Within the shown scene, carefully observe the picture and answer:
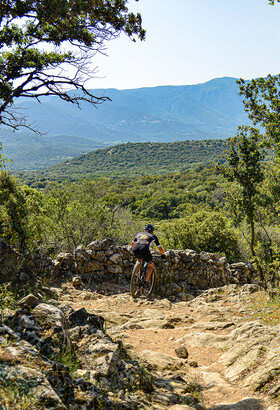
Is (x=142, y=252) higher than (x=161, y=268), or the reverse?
(x=142, y=252)

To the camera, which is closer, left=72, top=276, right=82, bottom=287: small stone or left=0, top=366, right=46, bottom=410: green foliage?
left=0, top=366, right=46, bottom=410: green foliage

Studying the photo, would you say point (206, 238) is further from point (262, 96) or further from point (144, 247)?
point (144, 247)

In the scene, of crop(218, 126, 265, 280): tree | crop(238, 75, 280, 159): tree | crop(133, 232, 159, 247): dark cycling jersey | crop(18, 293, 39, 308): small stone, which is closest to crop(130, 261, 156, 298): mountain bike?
crop(133, 232, 159, 247): dark cycling jersey

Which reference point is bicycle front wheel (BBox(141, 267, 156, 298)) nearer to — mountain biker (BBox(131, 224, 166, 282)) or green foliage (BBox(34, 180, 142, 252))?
mountain biker (BBox(131, 224, 166, 282))

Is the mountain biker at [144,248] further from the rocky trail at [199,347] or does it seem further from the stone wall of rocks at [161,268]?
the stone wall of rocks at [161,268]

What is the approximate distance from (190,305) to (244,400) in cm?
561

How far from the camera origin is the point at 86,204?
48.0 ft

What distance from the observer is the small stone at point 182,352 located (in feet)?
18.0

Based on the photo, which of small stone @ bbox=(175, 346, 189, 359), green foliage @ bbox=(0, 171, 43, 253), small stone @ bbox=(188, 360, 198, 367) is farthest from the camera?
green foliage @ bbox=(0, 171, 43, 253)

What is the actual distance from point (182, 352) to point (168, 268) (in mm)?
6142

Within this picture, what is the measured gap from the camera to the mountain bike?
28.8 feet

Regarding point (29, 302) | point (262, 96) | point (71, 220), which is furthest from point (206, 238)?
point (29, 302)

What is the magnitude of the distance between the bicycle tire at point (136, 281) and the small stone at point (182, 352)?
3.38 m

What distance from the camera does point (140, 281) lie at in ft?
29.5
